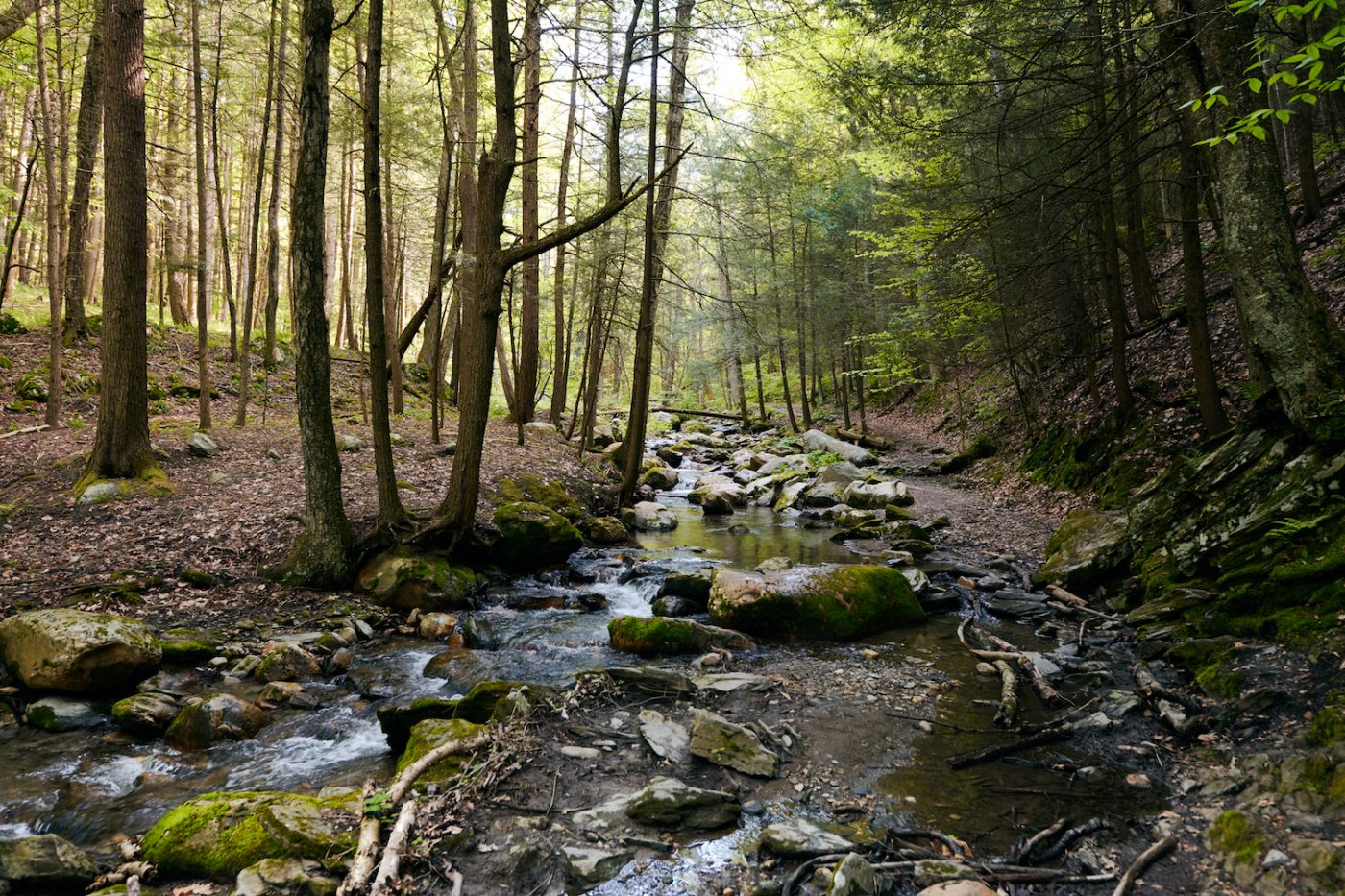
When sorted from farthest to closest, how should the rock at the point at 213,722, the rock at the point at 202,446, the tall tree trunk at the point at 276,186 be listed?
the tall tree trunk at the point at 276,186, the rock at the point at 202,446, the rock at the point at 213,722

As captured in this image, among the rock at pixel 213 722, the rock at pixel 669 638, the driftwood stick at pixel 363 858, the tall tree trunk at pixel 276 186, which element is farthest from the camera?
the tall tree trunk at pixel 276 186

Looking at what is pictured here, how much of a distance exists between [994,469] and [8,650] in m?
16.4

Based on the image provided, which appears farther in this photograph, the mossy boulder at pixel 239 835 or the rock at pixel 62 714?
the rock at pixel 62 714

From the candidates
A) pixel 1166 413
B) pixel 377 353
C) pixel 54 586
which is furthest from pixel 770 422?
pixel 54 586

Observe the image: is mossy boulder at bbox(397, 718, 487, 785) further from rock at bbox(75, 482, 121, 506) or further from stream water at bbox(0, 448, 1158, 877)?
rock at bbox(75, 482, 121, 506)

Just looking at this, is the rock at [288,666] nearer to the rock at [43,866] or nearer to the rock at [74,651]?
the rock at [74,651]

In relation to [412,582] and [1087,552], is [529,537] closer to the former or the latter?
[412,582]

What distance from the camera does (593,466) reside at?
1512 cm

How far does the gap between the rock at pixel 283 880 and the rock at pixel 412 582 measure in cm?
473

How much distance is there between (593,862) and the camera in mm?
3207

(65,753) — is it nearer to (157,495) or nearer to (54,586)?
(54,586)

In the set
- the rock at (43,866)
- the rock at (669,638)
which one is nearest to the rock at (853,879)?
the rock at (669,638)

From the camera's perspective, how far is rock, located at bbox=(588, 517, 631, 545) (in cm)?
1162

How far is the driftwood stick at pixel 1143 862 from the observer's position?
289cm
